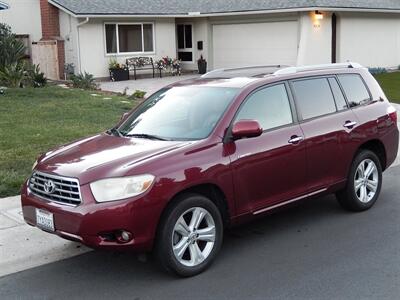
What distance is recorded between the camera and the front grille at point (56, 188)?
15.4 ft

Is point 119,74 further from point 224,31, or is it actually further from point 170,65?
point 224,31

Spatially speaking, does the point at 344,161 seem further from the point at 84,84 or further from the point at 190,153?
the point at 84,84

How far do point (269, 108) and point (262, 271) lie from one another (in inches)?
63.5

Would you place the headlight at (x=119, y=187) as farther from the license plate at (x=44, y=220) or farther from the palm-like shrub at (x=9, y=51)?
the palm-like shrub at (x=9, y=51)

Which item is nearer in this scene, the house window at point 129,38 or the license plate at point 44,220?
the license plate at point 44,220

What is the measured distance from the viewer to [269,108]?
18.8 ft

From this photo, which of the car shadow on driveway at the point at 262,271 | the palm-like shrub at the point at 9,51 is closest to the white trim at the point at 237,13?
the palm-like shrub at the point at 9,51

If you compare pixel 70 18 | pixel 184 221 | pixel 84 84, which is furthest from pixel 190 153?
pixel 70 18

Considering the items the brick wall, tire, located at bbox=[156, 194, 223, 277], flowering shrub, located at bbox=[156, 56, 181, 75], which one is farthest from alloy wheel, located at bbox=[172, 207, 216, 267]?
flowering shrub, located at bbox=[156, 56, 181, 75]

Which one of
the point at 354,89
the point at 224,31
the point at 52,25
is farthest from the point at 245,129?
the point at 224,31

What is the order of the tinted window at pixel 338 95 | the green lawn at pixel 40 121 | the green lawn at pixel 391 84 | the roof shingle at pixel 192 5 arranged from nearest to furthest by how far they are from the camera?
the tinted window at pixel 338 95 → the green lawn at pixel 40 121 → the green lawn at pixel 391 84 → the roof shingle at pixel 192 5

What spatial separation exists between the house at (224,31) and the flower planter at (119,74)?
0.57 meters

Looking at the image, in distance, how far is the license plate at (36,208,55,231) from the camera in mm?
4809

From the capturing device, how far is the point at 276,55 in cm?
2377
